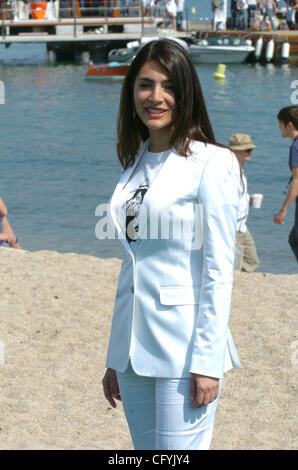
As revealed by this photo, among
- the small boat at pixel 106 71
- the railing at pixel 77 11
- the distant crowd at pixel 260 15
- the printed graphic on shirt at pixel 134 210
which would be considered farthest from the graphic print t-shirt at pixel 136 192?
the railing at pixel 77 11

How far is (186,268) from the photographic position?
7.98 feet

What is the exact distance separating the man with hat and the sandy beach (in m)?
0.42

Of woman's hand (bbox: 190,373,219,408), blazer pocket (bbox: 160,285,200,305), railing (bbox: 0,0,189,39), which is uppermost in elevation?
blazer pocket (bbox: 160,285,200,305)

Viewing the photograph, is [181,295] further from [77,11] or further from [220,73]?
[77,11]

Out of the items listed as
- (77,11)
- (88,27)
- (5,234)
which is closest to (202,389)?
(5,234)

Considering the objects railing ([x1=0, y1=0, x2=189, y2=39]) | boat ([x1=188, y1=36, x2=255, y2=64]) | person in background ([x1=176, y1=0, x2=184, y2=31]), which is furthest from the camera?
person in background ([x1=176, y1=0, x2=184, y2=31])

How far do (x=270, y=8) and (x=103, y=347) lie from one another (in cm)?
3494

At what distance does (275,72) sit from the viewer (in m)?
37.0

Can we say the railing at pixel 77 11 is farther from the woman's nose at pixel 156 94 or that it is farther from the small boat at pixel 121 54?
the woman's nose at pixel 156 94

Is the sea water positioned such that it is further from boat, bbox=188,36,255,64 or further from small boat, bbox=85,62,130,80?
boat, bbox=188,36,255,64

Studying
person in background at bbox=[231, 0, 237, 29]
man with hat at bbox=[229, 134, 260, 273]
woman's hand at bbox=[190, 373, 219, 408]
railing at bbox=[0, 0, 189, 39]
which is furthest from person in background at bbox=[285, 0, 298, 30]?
woman's hand at bbox=[190, 373, 219, 408]

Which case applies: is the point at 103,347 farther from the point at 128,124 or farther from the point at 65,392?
the point at 128,124

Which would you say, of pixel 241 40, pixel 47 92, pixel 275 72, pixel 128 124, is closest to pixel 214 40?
pixel 241 40

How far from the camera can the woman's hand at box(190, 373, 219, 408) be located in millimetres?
2385
